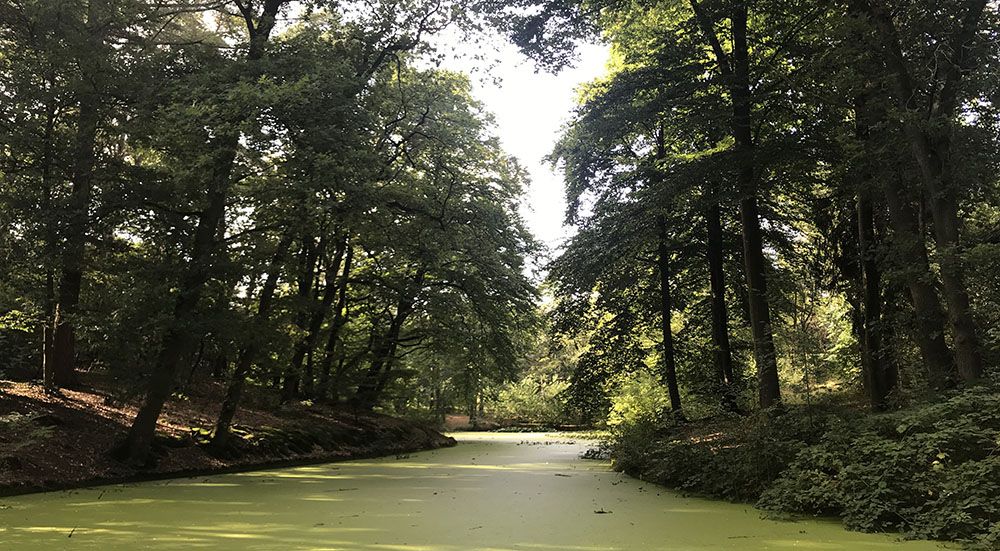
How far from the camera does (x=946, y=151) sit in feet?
18.2

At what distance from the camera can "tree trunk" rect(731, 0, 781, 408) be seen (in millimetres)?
7359

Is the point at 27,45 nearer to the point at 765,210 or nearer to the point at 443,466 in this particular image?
the point at 443,466

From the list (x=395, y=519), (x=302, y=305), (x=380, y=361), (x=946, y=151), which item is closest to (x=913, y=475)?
(x=946, y=151)

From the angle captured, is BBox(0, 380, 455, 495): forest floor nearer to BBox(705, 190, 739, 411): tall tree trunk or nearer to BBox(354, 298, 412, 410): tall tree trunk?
BBox(354, 298, 412, 410): tall tree trunk

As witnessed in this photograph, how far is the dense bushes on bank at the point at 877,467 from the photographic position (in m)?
3.56

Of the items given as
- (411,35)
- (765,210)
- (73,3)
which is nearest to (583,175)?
(765,210)

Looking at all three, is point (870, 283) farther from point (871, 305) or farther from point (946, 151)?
point (946, 151)

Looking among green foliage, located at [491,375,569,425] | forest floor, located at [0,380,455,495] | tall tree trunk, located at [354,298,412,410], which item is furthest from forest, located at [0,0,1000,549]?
green foliage, located at [491,375,569,425]

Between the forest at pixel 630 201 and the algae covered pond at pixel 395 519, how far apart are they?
0.67m

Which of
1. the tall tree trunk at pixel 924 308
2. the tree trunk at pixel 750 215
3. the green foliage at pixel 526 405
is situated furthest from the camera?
the green foliage at pixel 526 405

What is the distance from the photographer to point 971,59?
5.56m

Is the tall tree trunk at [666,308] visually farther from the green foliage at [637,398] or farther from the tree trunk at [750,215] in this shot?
the tree trunk at [750,215]

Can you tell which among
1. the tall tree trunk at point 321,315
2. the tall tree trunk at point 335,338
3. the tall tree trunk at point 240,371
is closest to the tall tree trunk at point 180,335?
the tall tree trunk at point 240,371

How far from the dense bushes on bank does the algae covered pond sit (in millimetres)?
221
